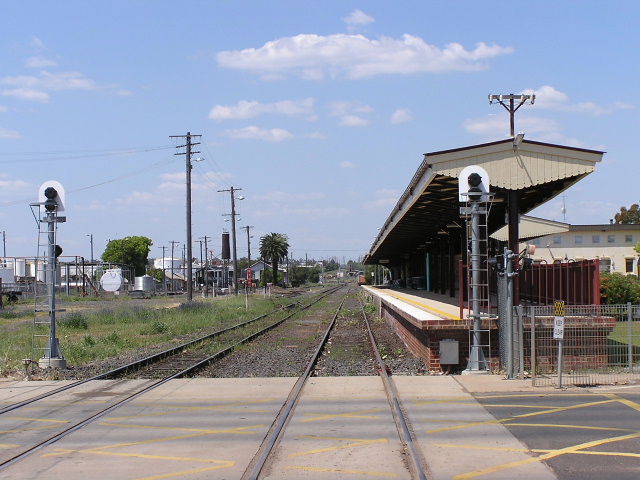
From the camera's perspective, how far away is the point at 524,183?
1481cm

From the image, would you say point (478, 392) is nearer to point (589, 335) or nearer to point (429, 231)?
point (589, 335)

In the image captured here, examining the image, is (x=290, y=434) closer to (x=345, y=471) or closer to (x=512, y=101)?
(x=345, y=471)

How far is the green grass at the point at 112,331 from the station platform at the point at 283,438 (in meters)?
5.79

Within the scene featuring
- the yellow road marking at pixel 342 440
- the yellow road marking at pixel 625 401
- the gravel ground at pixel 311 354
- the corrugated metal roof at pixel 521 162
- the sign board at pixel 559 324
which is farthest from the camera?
the gravel ground at pixel 311 354

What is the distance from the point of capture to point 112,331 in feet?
94.0

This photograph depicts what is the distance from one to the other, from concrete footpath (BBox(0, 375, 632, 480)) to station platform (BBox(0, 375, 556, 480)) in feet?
0.04

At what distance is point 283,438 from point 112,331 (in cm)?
2118

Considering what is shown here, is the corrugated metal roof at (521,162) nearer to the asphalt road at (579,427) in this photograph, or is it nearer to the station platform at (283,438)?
the station platform at (283,438)

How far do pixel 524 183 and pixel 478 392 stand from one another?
4904mm

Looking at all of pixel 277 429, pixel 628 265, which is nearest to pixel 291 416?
pixel 277 429

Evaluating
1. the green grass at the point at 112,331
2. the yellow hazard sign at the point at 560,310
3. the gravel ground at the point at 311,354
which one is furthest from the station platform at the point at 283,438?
the green grass at the point at 112,331

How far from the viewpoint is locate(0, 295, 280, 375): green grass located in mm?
19205

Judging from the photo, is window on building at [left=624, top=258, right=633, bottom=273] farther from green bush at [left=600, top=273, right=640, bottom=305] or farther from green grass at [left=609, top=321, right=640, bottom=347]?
green grass at [left=609, top=321, right=640, bottom=347]

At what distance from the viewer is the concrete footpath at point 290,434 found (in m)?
7.53
